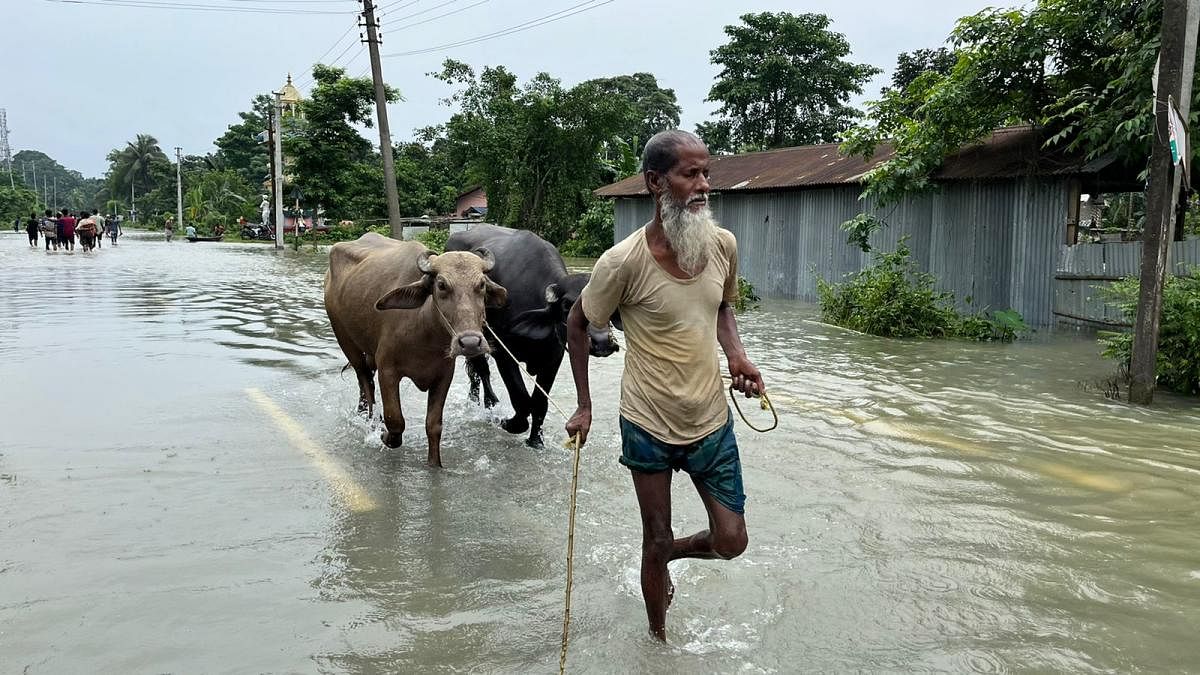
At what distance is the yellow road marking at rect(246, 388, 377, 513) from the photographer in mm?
5477

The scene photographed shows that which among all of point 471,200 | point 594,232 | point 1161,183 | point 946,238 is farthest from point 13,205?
point 1161,183

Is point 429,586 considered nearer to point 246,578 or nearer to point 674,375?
point 246,578

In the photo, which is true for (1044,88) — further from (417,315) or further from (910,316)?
(417,315)

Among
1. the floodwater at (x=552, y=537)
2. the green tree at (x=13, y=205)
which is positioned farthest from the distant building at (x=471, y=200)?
the floodwater at (x=552, y=537)

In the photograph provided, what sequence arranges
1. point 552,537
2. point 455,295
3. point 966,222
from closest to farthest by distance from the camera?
1. point 552,537
2. point 455,295
3. point 966,222

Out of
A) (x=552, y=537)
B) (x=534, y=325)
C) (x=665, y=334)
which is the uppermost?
(x=665, y=334)

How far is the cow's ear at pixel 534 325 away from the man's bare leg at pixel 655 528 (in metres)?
3.20

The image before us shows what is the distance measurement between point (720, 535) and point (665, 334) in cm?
79

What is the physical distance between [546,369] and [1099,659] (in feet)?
13.6

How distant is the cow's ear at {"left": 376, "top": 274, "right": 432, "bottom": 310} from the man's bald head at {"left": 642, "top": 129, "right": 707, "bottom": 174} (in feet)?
9.21

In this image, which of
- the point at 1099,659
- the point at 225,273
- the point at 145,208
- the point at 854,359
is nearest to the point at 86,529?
the point at 1099,659

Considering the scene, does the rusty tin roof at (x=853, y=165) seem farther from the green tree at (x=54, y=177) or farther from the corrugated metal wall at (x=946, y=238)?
the green tree at (x=54, y=177)

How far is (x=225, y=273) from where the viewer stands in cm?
2416

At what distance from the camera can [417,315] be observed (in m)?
6.02
